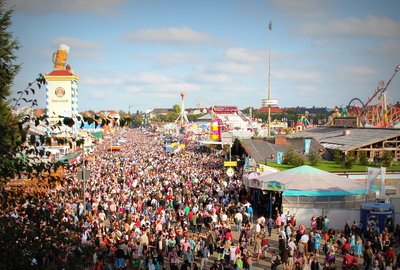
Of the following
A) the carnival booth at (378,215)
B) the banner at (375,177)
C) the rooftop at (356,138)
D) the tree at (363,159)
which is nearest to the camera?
the carnival booth at (378,215)

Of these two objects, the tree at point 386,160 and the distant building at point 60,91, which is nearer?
the tree at point 386,160

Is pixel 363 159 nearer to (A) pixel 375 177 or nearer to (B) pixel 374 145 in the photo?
(B) pixel 374 145

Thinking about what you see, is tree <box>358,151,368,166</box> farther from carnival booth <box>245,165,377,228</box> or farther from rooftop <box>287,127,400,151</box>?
carnival booth <box>245,165,377,228</box>

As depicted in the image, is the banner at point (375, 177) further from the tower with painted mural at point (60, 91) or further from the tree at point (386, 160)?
the tower with painted mural at point (60, 91)

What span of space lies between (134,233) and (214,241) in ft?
9.53

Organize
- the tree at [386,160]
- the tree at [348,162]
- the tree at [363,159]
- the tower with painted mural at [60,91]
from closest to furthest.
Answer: the tree at [348,162] < the tree at [386,160] < the tree at [363,159] < the tower with painted mural at [60,91]

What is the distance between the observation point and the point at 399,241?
16.7 metres

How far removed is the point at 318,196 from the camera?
19.8 m

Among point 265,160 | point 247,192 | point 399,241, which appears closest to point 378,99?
point 265,160

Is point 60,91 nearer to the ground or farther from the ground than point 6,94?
farther from the ground

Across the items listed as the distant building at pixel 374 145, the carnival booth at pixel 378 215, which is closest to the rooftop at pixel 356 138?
the distant building at pixel 374 145

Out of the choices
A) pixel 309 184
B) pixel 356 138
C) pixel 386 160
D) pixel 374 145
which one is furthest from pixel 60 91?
pixel 309 184

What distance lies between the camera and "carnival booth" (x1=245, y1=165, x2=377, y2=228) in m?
19.0

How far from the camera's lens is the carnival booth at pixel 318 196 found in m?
19.0
